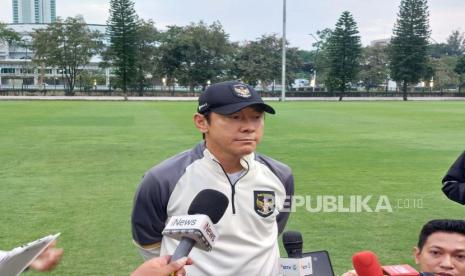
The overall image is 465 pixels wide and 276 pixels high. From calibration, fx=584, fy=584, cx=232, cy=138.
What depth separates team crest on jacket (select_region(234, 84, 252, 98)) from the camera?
2518mm

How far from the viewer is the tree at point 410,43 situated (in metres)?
59.6

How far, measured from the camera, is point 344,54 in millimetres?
61812

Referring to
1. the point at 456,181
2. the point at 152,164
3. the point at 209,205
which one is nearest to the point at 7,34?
the point at 152,164

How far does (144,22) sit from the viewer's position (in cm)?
6706

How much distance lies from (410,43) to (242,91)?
62.0 metres

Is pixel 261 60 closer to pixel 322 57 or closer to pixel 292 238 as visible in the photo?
pixel 322 57

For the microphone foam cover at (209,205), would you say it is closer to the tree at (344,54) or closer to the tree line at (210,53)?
the tree line at (210,53)

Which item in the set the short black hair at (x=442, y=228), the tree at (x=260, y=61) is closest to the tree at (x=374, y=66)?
the tree at (x=260, y=61)

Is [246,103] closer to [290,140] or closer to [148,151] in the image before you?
[148,151]

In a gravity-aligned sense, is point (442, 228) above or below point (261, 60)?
below

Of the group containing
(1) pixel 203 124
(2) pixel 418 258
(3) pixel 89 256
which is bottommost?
(3) pixel 89 256

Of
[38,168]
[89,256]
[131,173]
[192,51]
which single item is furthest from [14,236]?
[192,51]

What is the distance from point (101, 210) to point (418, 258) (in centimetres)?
502

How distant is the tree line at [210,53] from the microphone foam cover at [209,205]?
189ft
